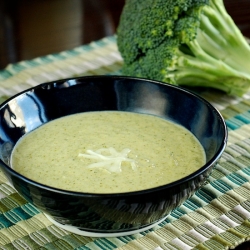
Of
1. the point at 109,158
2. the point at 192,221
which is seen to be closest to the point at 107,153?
the point at 109,158

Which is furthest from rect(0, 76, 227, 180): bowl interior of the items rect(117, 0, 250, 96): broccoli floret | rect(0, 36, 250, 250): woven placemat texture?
rect(117, 0, 250, 96): broccoli floret

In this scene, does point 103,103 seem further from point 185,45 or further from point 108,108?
point 185,45

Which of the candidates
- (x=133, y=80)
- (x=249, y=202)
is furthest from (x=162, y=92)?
(x=249, y=202)

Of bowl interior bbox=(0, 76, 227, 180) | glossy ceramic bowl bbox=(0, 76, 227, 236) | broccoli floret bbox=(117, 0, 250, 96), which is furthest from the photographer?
broccoli floret bbox=(117, 0, 250, 96)

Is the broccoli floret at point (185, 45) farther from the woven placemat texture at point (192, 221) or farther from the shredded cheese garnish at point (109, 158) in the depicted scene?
the shredded cheese garnish at point (109, 158)

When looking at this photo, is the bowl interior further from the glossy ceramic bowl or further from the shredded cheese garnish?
the shredded cheese garnish

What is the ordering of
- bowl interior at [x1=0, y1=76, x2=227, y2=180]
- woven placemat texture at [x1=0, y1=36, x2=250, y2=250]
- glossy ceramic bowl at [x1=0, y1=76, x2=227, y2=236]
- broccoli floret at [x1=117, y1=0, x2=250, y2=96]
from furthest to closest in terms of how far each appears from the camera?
broccoli floret at [x1=117, y1=0, x2=250, y2=96] < bowl interior at [x1=0, y1=76, x2=227, y2=180] < woven placemat texture at [x1=0, y1=36, x2=250, y2=250] < glossy ceramic bowl at [x1=0, y1=76, x2=227, y2=236]

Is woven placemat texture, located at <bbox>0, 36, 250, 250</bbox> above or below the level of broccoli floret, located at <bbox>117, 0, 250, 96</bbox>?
below

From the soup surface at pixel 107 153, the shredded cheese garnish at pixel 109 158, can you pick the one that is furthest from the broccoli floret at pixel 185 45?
the shredded cheese garnish at pixel 109 158
